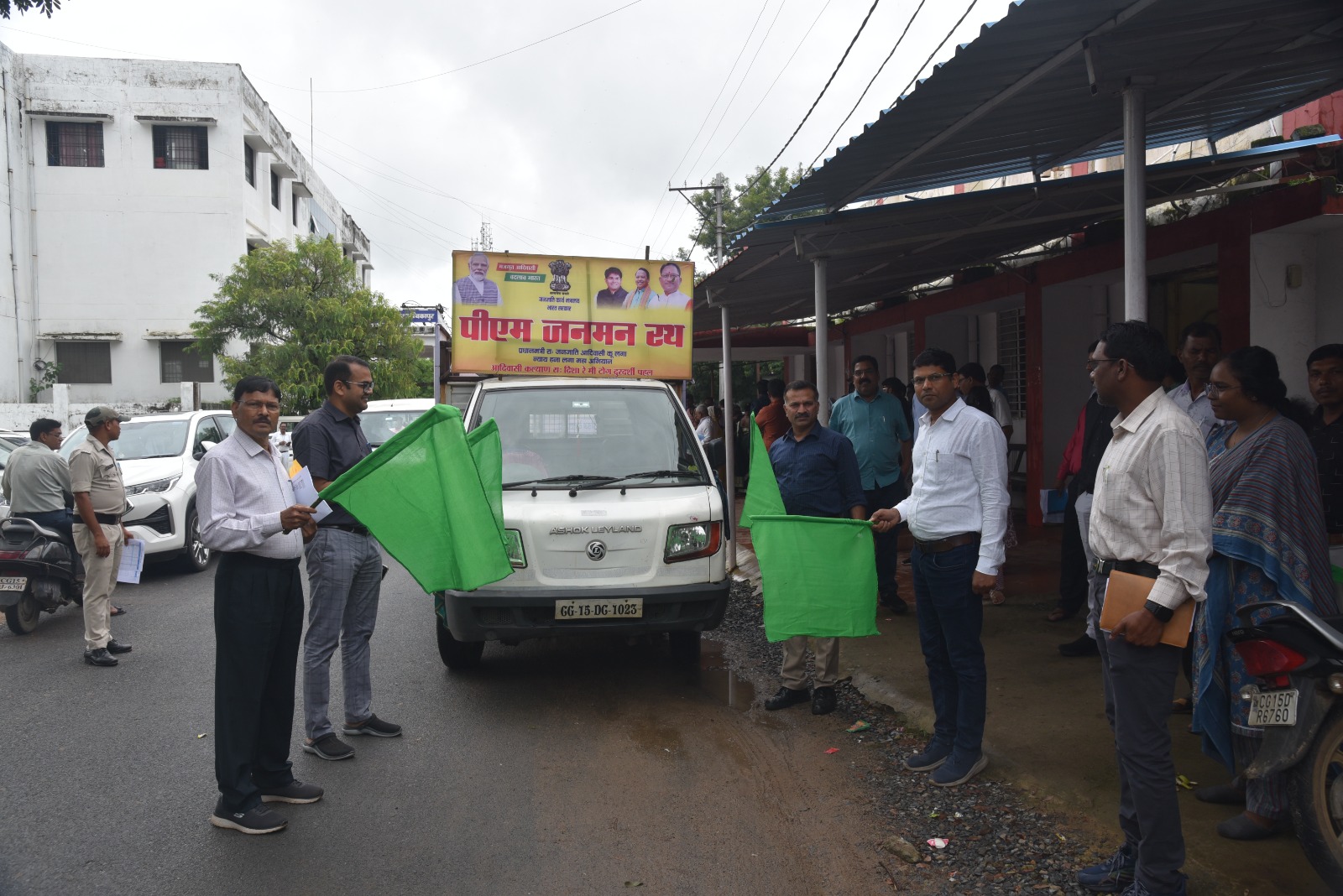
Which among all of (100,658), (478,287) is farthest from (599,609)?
(100,658)

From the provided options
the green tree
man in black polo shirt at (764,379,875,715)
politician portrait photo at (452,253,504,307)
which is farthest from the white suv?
the green tree

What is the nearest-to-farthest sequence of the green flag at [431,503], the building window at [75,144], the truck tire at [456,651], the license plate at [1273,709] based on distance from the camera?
the license plate at [1273,709], the green flag at [431,503], the truck tire at [456,651], the building window at [75,144]

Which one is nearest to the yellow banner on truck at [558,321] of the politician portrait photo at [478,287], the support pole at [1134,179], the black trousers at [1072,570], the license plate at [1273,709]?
the politician portrait photo at [478,287]

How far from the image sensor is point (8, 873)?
358 centimetres

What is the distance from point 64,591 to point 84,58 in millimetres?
27652

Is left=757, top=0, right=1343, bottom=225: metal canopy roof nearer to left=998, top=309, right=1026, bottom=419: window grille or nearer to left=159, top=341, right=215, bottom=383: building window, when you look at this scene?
left=998, top=309, right=1026, bottom=419: window grille

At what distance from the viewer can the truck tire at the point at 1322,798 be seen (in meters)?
3.04

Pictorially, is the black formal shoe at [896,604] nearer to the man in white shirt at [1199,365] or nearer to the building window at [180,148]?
the man in white shirt at [1199,365]

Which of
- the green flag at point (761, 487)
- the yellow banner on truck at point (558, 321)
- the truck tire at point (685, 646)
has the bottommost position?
the truck tire at point (685, 646)

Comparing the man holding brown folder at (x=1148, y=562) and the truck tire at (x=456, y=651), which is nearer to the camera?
the man holding brown folder at (x=1148, y=562)

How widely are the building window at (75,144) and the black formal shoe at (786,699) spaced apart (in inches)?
1261

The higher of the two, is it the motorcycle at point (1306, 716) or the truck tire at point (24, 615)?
the motorcycle at point (1306, 716)

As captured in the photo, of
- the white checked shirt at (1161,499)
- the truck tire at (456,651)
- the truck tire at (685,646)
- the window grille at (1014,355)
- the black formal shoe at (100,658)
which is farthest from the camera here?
the window grille at (1014,355)

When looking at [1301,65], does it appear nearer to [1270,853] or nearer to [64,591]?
[1270,853]
